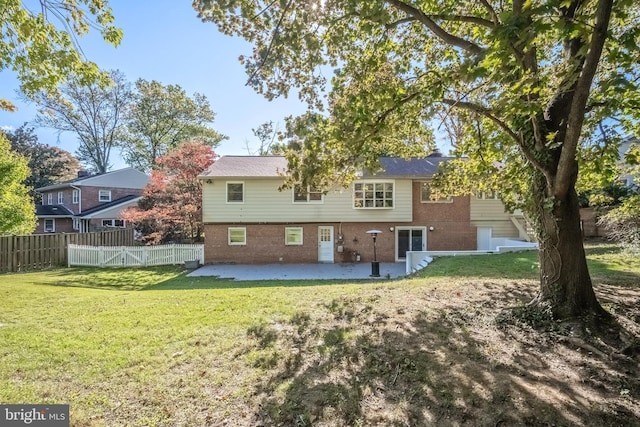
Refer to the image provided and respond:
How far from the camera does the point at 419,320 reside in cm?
495

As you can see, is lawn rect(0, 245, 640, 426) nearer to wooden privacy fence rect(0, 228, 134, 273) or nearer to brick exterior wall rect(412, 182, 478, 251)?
wooden privacy fence rect(0, 228, 134, 273)

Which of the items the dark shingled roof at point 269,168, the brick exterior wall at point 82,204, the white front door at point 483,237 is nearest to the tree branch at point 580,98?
the dark shingled roof at point 269,168

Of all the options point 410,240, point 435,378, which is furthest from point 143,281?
point 410,240

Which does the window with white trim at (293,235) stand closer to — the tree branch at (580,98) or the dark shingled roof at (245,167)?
the dark shingled roof at (245,167)

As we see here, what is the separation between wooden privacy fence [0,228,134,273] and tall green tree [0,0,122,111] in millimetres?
12727

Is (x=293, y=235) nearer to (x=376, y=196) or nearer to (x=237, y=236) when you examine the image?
(x=237, y=236)

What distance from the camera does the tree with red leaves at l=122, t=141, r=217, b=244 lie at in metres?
18.8

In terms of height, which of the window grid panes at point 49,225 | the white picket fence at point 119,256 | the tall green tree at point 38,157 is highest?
the tall green tree at point 38,157

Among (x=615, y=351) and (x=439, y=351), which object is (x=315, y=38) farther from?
(x=615, y=351)

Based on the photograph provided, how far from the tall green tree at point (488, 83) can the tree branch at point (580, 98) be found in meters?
0.01

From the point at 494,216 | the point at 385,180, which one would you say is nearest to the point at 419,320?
the point at 385,180

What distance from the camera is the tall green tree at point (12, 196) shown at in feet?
48.9

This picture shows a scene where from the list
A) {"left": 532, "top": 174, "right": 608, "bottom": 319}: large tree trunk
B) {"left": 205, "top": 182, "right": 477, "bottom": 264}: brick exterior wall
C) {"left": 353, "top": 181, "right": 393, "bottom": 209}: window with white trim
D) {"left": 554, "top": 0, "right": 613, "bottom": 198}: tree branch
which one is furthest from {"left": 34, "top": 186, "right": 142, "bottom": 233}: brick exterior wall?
{"left": 554, "top": 0, "right": 613, "bottom": 198}: tree branch

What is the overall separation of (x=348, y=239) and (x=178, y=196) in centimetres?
1011
